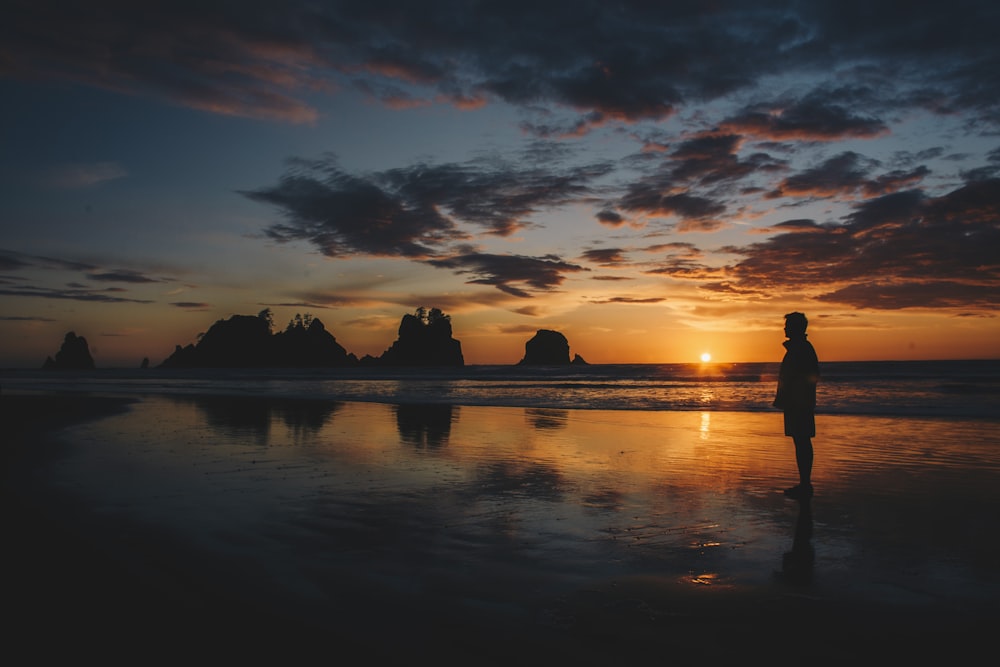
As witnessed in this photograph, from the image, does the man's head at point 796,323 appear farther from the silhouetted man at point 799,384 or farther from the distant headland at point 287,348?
the distant headland at point 287,348

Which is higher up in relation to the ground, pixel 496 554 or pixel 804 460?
pixel 804 460

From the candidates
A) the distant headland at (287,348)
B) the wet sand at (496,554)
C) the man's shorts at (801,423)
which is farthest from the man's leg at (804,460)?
the distant headland at (287,348)

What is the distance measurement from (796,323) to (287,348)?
542 feet

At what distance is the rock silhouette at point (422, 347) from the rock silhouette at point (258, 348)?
45.0ft

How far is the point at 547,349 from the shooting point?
179750mm

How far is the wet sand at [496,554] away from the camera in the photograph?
13.5 feet

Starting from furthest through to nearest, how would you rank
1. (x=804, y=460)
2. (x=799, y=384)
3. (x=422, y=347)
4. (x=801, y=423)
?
(x=422, y=347) → (x=799, y=384) → (x=801, y=423) → (x=804, y=460)

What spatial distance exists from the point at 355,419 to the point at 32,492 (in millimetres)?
11691

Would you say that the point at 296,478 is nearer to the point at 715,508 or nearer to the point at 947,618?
the point at 715,508

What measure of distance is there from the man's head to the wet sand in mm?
2418

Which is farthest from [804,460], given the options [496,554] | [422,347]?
[422,347]

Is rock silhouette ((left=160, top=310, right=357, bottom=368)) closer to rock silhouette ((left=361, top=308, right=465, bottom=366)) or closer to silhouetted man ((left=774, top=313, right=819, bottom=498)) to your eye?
rock silhouette ((left=361, top=308, right=465, bottom=366))

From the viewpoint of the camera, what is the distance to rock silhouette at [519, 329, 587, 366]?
180 meters

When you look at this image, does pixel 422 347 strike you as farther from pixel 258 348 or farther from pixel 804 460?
pixel 804 460
